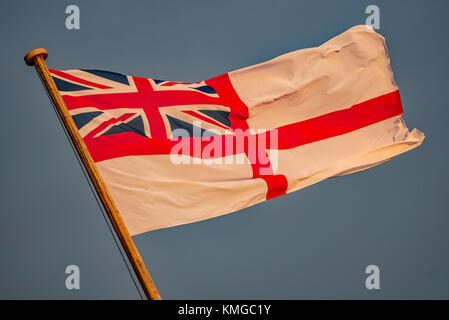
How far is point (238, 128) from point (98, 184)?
616 centimetres

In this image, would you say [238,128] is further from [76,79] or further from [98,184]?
[98,184]

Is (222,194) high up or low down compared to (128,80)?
down

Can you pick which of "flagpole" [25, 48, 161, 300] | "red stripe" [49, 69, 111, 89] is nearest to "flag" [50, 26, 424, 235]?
"red stripe" [49, 69, 111, 89]

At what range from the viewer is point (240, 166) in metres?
15.5

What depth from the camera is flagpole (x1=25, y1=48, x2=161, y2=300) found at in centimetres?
1071

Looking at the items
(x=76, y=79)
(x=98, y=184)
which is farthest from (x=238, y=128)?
(x=98, y=184)

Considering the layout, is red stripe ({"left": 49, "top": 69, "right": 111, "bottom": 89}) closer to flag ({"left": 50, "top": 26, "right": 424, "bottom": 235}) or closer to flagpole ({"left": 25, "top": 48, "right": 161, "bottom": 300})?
flag ({"left": 50, "top": 26, "right": 424, "bottom": 235})

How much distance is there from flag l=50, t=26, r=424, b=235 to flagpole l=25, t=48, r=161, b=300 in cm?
142

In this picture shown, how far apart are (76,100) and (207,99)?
12.2ft

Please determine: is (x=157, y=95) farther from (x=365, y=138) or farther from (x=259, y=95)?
(x=365, y=138)

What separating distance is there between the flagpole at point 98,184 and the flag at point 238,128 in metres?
1.42

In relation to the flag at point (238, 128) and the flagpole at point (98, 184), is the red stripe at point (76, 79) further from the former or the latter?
the flagpole at point (98, 184)

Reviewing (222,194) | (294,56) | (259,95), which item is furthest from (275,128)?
(222,194)

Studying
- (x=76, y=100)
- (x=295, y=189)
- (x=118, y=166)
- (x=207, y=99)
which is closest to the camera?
(x=118, y=166)
